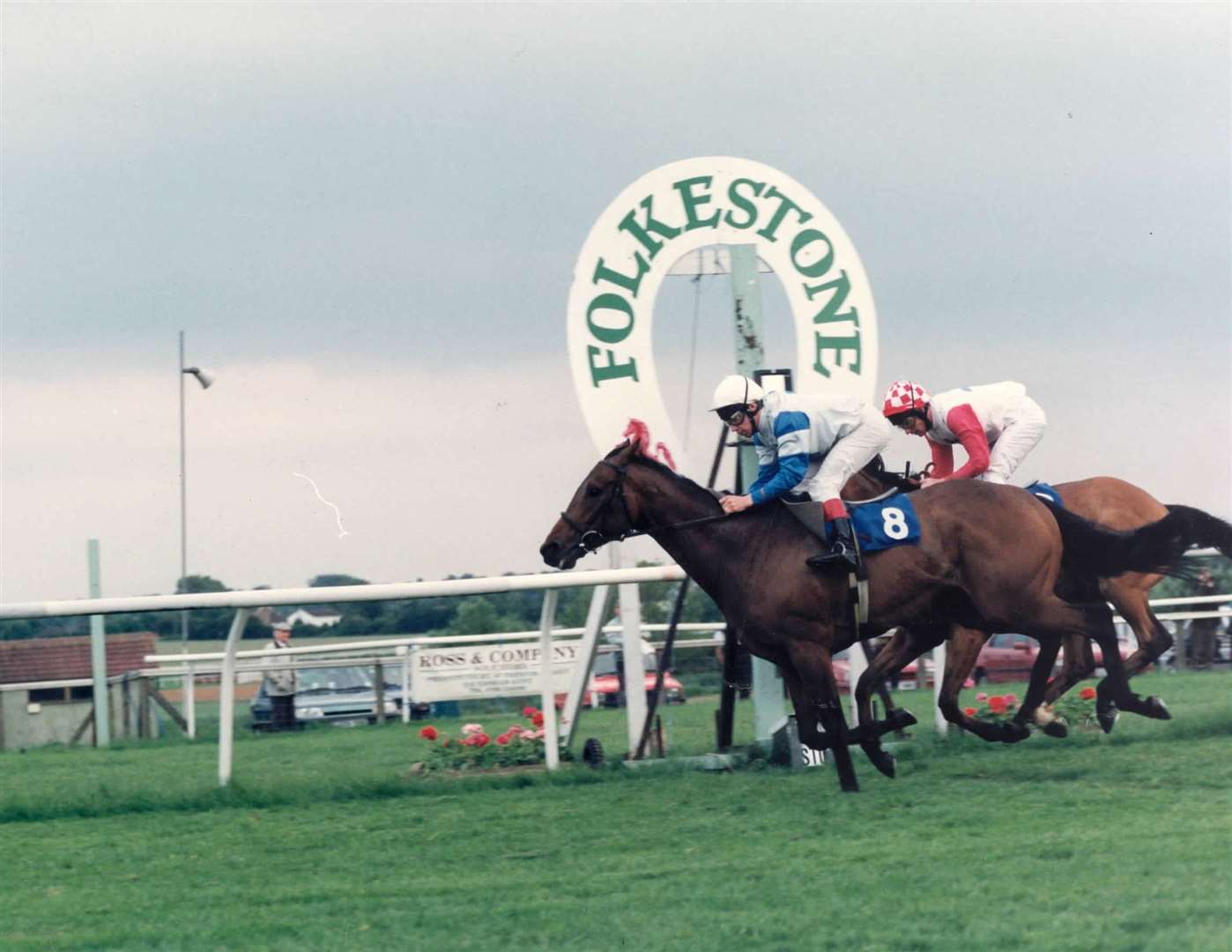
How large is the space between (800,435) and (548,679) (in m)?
1.72

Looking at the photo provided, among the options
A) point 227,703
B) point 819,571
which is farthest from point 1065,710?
point 227,703

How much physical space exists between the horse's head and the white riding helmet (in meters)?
0.46

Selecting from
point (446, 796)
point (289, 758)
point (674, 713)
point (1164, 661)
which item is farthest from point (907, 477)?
point (1164, 661)

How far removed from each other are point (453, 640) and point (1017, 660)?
10422 millimetres

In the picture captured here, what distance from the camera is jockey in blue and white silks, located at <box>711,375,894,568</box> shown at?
6.47 metres

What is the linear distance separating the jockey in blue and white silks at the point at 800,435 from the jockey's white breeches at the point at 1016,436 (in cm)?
67

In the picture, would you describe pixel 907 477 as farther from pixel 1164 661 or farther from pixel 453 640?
pixel 1164 661

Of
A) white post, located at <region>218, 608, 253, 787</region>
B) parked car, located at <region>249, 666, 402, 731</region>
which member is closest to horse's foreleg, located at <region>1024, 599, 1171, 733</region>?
white post, located at <region>218, 608, 253, 787</region>

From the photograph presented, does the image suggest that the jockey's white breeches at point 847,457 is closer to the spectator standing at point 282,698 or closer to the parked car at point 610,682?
the spectator standing at point 282,698

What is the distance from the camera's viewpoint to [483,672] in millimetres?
7797

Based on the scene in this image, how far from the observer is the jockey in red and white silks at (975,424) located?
7.05 m

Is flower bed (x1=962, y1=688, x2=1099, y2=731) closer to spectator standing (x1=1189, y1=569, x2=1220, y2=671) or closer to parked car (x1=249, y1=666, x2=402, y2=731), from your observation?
parked car (x1=249, y1=666, x2=402, y2=731)

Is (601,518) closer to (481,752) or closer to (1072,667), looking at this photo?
(481,752)

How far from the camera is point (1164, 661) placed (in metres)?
15.9
